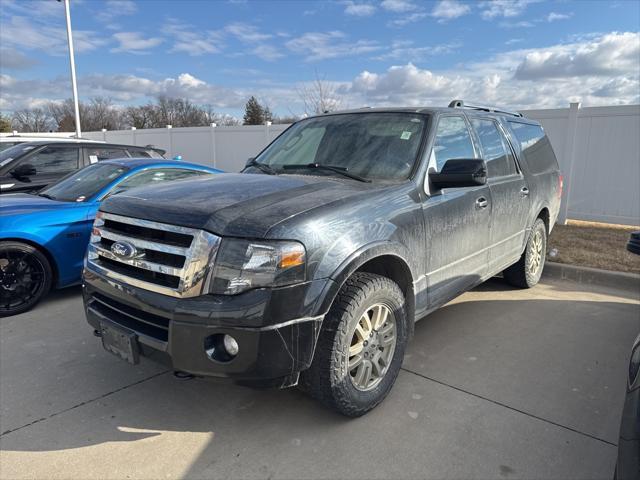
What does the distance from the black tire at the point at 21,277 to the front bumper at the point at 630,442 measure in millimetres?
4974

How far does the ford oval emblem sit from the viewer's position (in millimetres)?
2643

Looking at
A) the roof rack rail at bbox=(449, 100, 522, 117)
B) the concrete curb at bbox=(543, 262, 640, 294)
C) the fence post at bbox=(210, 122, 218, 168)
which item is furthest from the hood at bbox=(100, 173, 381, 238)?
the fence post at bbox=(210, 122, 218, 168)

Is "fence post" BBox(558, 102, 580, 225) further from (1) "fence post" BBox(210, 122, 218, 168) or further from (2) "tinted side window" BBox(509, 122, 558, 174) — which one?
(1) "fence post" BBox(210, 122, 218, 168)

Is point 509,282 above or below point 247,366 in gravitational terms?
below

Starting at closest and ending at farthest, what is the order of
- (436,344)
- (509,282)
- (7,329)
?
(436,344)
(7,329)
(509,282)

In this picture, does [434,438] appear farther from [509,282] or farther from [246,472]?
[509,282]

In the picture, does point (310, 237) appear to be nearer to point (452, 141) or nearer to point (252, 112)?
point (452, 141)

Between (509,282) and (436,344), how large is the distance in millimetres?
1977

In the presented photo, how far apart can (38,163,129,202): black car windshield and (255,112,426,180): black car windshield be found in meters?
2.37

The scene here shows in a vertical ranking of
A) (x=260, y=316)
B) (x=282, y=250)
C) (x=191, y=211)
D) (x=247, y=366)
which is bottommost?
(x=247, y=366)

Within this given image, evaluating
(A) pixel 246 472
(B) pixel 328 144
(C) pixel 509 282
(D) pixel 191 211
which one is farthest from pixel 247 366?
(C) pixel 509 282

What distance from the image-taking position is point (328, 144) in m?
3.77

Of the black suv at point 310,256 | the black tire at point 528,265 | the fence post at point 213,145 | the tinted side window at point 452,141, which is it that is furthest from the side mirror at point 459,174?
the fence post at point 213,145

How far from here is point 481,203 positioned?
A: 386 cm
